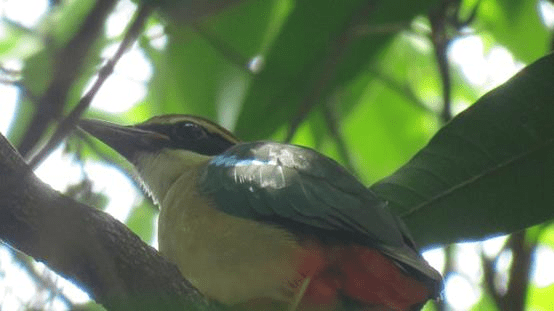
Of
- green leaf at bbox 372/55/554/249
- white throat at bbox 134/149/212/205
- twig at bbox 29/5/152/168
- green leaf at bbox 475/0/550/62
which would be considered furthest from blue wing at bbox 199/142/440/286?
green leaf at bbox 475/0/550/62

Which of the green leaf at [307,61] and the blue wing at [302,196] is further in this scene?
the green leaf at [307,61]

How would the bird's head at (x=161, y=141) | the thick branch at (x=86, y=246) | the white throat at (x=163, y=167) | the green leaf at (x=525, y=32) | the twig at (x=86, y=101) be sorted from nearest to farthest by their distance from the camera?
the twig at (x=86, y=101) < the thick branch at (x=86, y=246) < the white throat at (x=163, y=167) < the bird's head at (x=161, y=141) < the green leaf at (x=525, y=32)

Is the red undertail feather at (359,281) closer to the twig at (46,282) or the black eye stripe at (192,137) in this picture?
the twig at (46,282)

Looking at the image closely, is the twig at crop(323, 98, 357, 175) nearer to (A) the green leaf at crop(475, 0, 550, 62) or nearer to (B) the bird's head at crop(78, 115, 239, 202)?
(B) the bird's head at crop(78, 115, 239, 202)

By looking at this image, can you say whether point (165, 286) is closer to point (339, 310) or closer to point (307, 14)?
point (339, 310)

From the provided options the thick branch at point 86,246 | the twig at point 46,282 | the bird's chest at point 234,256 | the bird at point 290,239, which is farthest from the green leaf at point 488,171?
the twig at point 46,282

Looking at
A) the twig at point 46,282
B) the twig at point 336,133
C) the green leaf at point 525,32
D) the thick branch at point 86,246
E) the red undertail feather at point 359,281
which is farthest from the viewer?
the green leaf at point 525,32

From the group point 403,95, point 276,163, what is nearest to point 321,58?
point 276,163

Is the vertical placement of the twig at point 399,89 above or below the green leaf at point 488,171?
above
